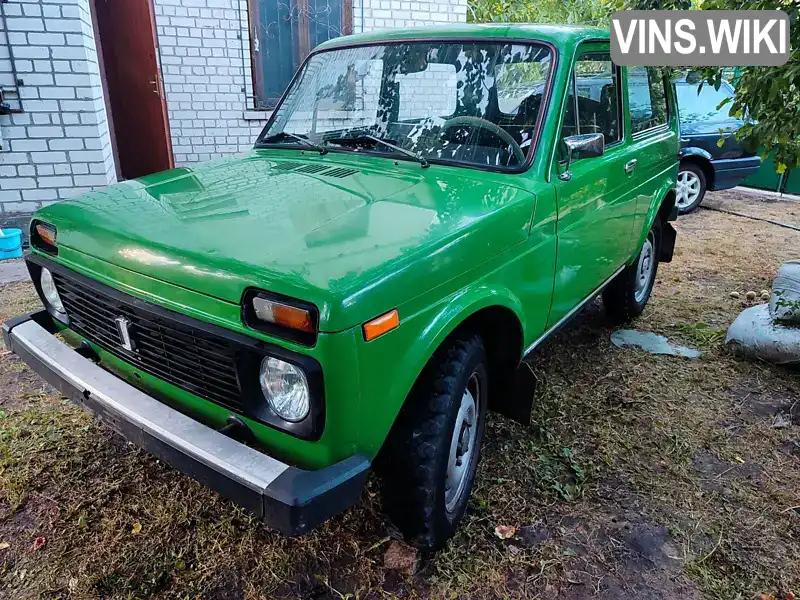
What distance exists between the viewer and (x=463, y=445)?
8.30 feet

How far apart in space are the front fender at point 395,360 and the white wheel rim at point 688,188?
751cm

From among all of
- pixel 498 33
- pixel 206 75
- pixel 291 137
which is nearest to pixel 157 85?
pixel 206 75

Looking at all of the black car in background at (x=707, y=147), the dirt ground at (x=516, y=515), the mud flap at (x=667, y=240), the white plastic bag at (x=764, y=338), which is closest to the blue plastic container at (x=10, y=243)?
the dirt ground at (x=516, y=515)

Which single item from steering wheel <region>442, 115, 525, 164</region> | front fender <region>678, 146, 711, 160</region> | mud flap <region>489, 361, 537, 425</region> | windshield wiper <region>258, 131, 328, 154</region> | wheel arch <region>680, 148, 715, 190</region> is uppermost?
steering wheel <region>442, 115, 525, 164</region>

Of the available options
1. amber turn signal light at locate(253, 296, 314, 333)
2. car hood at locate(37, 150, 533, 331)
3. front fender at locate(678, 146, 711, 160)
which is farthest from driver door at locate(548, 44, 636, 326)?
front fender at locate(678, 146, 711, 160)

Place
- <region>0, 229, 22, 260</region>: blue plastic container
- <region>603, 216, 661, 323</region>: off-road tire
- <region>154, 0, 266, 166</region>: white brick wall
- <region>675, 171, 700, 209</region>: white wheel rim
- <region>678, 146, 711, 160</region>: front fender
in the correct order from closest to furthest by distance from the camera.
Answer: <region>603, 216, 661, 323</region>: off-road tire → <region>0, 229, 22, 260</region>: blue plastic container → <region>154, 0, 266, 166</region>: white brick wall → <region>678, 146, 711, 160</region>: front fender → <region>675, 171, 700, 209</region>: white wheel rim

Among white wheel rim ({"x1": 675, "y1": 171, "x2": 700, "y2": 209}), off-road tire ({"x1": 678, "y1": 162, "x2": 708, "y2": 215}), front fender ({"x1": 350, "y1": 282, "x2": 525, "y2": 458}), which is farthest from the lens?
white wheel rim ({"x1": 675, "y1": 171, "x2": 700, "y2": 209})

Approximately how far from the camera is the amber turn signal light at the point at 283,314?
1652mm

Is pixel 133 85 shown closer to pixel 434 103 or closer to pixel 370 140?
pixel 370 140

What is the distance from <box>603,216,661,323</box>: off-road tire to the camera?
441 cm

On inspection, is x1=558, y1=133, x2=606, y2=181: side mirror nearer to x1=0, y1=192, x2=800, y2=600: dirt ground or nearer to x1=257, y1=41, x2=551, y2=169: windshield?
x1=257, y1=41, x2=551, y2=169: windshield

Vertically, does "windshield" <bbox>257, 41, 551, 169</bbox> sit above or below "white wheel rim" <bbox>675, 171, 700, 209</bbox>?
above

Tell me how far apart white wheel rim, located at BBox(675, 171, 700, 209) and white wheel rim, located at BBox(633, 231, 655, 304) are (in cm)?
415

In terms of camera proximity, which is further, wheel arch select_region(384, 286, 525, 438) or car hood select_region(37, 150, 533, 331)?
wheel arch select_region(384, 286, 525, 438)
